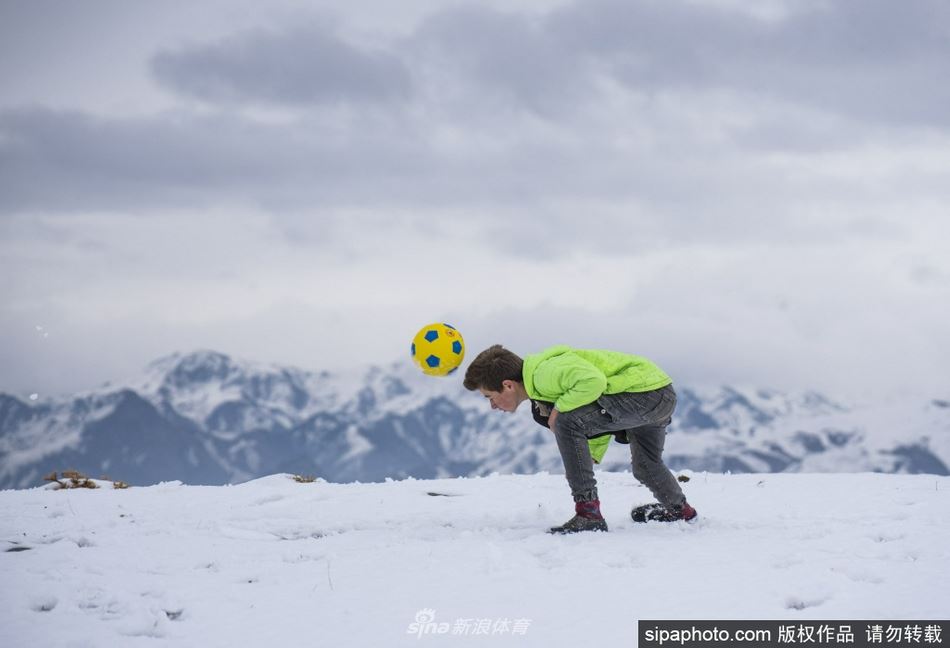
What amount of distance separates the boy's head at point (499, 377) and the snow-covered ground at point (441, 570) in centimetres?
161

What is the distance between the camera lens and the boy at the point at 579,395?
9109mm

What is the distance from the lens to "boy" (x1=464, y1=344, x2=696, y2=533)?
9109mm

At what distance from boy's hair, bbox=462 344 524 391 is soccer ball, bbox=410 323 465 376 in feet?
4.89

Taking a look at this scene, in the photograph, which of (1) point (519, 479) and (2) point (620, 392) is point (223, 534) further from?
(1) point (519, 479)

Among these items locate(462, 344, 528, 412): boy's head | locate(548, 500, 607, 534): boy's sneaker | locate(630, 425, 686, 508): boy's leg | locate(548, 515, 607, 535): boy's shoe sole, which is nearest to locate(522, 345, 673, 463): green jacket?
locate(462, 344, 528, 412): boy's head

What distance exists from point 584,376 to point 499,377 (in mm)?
1023

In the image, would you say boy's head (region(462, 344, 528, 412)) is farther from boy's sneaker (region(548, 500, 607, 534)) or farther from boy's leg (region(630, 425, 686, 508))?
boy's leg (region(630, 425, 686, 508))

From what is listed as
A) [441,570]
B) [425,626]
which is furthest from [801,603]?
[441,570]

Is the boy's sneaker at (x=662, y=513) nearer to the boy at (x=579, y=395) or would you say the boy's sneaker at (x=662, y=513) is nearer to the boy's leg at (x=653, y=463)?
the boy's leg at (x=653, y=463)

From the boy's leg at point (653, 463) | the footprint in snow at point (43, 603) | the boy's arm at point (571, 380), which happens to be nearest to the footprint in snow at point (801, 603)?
the boy's arm at point (571, 380)

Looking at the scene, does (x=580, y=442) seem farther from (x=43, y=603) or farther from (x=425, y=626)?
Answer: (x=43, y=603)

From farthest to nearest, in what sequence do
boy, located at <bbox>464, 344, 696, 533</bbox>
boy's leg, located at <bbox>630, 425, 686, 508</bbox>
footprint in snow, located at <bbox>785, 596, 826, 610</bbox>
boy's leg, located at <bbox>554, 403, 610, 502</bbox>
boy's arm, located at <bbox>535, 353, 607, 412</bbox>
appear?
boy's leg, located at <bbox>630, 425, 686, 508</bbox> → boy's leg, located at <bbox>554, 403, 610, 502</bbox> → boy, located at <bbox>464, 344, 696, 533</bbox> → boy's arm, located at <bbox>535, 353, 607, 412</bbox> → footprint in snow, located at <bbox>785, 596, 826, 610</bbox>

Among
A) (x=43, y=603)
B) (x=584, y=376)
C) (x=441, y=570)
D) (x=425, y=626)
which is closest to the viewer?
(x=425, y=626)

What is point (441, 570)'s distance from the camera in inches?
305
